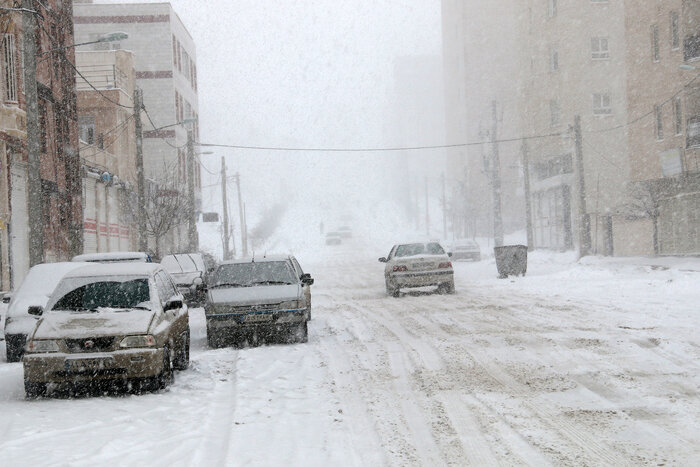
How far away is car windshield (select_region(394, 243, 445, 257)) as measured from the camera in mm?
22052

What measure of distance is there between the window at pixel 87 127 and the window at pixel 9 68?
1547 centimetres

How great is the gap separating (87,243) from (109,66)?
1220 centimetres

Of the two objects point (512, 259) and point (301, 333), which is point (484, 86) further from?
point (301, 333)

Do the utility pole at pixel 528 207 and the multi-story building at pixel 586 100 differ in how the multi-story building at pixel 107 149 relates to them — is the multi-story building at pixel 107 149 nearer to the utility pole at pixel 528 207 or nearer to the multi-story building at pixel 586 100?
the utility pole at pixel 528 207

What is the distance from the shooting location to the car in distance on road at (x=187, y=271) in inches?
857

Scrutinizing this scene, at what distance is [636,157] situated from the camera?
3872 cm

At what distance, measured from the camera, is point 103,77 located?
42469mm

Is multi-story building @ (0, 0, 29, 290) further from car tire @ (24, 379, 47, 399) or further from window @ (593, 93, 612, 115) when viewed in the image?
window @ (593, 93, 612, 115)

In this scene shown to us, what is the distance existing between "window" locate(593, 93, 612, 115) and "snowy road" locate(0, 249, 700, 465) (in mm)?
36848

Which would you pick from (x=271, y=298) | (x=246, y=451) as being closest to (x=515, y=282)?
(x=271, y=298)

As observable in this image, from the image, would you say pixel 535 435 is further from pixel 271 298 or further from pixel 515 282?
pixel 515 282

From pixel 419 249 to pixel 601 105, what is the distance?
3145cm

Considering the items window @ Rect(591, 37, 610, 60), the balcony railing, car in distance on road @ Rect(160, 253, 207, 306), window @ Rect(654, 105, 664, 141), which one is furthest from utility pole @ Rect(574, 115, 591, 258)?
the balcony railing

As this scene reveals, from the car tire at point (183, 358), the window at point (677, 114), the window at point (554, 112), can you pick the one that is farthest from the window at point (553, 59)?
the car tire at point (183, 358)
